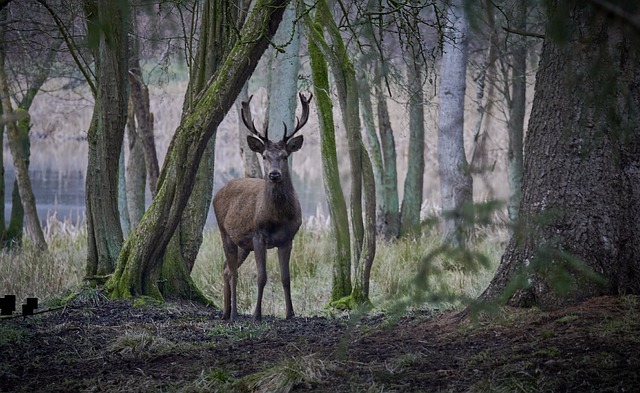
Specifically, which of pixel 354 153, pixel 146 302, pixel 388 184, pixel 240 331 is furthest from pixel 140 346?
pixel 388 184

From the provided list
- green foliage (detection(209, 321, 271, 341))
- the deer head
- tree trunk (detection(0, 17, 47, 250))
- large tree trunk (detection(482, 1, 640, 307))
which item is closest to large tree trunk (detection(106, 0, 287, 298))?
the deer head

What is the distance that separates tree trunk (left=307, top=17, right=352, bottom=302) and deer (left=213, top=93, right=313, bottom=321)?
0.38 metres

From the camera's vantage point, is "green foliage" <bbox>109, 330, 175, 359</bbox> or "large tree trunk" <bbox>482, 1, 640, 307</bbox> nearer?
"large tree trunk" <bbox>482, 1, 640, 307</bbox>

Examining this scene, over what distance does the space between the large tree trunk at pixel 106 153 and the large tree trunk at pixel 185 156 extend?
0.58m

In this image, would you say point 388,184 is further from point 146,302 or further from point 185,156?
point 146,302

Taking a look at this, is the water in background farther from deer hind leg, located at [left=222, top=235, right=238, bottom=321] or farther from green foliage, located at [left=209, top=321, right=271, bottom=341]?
green foliage, located at [left=209, top=321, right=271, bottom=341]

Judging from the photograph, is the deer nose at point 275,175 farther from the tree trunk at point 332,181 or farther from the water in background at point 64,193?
the water in background at point 64,193

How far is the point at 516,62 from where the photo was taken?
1773 cm

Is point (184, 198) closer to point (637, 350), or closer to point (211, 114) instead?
point (211, 114)

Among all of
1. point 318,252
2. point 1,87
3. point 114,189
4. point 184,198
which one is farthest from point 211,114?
point 1,87

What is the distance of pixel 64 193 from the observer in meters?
29.6

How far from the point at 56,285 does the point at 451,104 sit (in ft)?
22.1

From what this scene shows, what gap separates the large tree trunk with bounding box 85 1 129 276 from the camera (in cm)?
977

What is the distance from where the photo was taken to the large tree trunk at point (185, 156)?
920cm
